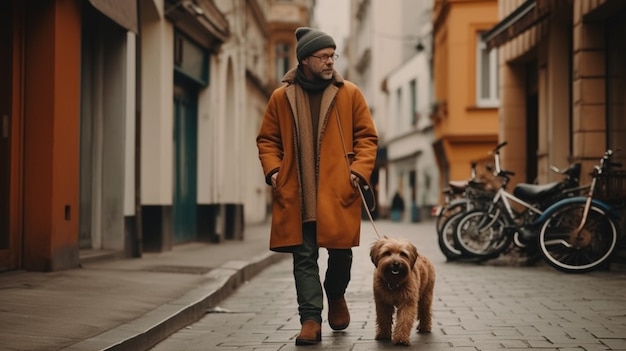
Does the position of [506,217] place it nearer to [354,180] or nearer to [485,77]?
[354,180]

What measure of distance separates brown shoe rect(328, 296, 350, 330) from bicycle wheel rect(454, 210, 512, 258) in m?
5.85

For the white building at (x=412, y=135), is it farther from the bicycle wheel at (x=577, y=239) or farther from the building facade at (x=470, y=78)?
the bicycle wheel at (x=577, y=239)

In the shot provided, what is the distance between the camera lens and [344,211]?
6.59 meters

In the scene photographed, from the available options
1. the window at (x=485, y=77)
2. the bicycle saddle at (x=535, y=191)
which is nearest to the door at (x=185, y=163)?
the bicycle saddle at (x=535, y=191)

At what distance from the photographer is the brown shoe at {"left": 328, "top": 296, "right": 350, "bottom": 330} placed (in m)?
6.95

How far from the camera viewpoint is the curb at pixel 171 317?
19.4 ft

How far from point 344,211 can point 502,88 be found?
13.6 meters

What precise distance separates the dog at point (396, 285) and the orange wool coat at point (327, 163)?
377 mm

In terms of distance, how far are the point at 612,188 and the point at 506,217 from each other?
1.32 m

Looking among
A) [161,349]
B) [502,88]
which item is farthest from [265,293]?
[502,88]

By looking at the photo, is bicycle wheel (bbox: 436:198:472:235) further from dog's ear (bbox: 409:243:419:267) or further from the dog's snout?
the dog's snout

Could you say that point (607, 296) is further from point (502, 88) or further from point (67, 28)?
point (502, 88)

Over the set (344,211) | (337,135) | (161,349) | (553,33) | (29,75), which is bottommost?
(161,349)

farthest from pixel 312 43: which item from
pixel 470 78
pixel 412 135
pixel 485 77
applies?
pixel 412 135
